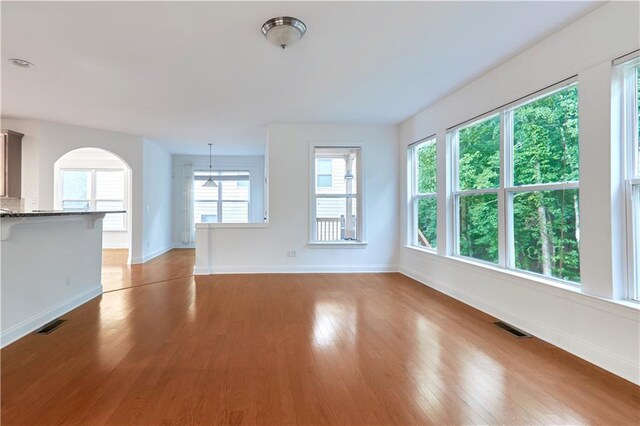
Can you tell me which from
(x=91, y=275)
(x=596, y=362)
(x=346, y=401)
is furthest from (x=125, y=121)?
(x=596, y=362)

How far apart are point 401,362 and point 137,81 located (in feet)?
12.9

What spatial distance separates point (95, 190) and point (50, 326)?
22.3ft

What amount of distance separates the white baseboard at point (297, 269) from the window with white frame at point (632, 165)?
3634 mm

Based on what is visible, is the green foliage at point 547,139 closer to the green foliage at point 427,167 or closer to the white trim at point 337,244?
the green foliage at point 427,167

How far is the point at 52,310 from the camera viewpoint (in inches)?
126

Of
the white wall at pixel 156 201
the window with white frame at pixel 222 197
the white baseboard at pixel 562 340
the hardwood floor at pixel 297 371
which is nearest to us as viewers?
the hardwood floor at pixel 297 371

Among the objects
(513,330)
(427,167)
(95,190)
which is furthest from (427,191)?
(95,190)

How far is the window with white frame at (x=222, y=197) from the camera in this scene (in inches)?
359

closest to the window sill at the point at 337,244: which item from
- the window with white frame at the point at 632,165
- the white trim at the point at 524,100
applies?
the white trim at the point at 524,100

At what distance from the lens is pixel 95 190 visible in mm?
8562

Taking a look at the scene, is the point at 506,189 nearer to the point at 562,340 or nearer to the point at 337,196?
the point at 562,340

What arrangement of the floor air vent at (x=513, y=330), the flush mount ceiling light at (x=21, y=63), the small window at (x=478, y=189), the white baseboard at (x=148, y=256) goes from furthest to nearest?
1. the white baseboard at (x=148, y=256)
2. the small window at (x=478, y=189)
3. the flush mount ceiling light at (x=21, y=63)
4. the floor air vent at (x=513, y=330)

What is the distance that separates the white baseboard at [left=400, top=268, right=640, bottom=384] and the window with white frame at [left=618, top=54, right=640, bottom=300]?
45 cm

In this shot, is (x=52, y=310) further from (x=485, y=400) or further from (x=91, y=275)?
(x=485, y=400)
